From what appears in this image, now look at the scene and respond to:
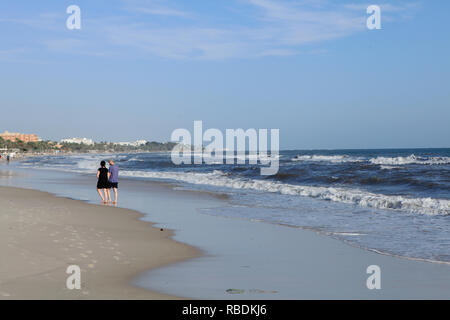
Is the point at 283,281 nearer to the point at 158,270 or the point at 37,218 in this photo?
the point at 158,270

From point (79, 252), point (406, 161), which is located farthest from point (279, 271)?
point (406, 161)

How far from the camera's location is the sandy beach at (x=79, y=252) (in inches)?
210

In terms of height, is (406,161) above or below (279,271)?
above

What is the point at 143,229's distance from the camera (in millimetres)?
10312

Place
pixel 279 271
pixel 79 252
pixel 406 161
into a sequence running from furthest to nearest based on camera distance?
pixel 406 161, pixel 79 252, pixel 279 271

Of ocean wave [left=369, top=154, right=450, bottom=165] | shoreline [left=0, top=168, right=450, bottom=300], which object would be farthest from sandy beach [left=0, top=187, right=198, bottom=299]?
ocean wave [left=369, top=154, right=450, bottom=165]

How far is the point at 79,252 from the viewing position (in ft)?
24.3

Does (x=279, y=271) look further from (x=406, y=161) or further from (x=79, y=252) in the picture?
(x=406, y=161)

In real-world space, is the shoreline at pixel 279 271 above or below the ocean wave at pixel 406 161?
below

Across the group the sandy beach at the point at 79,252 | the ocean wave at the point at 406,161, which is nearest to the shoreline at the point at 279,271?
the sandy beach at the point at 79,252

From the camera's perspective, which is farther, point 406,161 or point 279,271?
point 406,161

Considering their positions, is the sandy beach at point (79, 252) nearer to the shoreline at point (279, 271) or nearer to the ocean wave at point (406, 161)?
the shoreline at point (279, 271)

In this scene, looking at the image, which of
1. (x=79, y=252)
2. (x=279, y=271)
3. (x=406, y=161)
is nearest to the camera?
(x=279, y=271)
